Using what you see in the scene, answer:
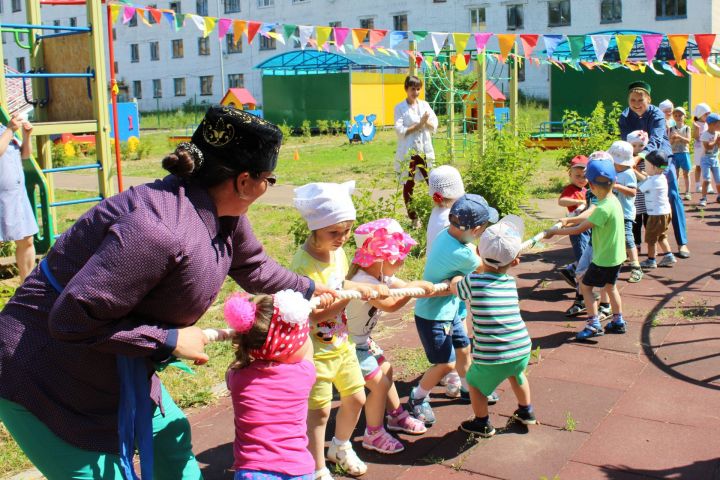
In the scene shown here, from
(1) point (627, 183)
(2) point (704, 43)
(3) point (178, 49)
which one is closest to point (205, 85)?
(3) point (178, 49)

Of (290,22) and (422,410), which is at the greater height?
(290,22)

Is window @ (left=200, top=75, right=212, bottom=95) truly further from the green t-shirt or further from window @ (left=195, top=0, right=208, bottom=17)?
the green t-shirt

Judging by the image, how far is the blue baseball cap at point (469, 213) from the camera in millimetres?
4516

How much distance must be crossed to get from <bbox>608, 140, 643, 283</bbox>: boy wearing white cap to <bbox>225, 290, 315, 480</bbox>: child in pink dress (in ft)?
16.9

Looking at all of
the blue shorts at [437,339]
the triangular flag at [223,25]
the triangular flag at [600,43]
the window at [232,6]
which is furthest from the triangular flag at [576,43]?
the window at [232,6]

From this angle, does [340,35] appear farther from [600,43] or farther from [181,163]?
[181,163]

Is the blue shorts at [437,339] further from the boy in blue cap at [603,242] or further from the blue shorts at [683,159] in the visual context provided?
the blue shorts at [683,159]

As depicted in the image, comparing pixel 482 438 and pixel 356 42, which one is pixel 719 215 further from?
pixel 482 438

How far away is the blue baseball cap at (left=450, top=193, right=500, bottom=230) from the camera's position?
14.8 feet

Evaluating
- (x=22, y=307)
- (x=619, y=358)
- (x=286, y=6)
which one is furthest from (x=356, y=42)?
(x=286, y=6)

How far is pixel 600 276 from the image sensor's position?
6.19 meters

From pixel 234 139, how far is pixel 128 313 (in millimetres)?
616

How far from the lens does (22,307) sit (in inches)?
99.2

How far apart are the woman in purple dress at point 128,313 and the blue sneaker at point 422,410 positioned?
227cm
